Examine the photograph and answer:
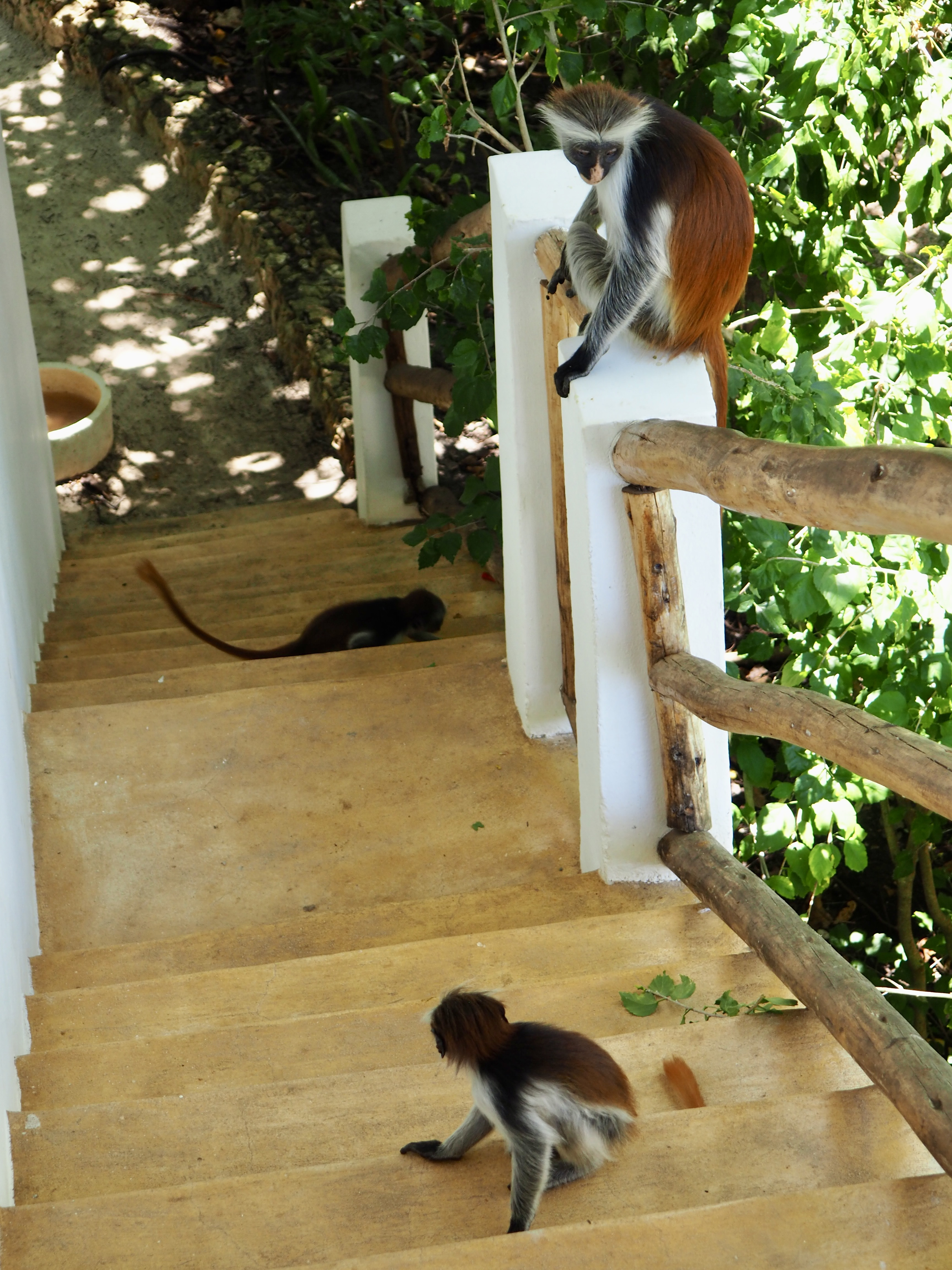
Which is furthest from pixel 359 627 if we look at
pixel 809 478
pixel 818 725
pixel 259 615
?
pixel 809 478

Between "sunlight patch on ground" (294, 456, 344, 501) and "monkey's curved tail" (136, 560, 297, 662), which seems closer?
"monkey's curved tail" (136, 560, 297, 662)

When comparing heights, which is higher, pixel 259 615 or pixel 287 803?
pixel 287 803

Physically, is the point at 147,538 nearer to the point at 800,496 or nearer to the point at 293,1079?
the point at 293,1079

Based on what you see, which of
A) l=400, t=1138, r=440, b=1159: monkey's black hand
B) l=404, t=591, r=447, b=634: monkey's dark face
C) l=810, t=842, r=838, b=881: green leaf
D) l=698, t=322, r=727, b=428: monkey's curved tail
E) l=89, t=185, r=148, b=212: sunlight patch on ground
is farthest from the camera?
l=89, t=185, r=148, b=212: sunlight patch on ground

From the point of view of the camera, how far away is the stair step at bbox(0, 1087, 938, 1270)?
1.86 m

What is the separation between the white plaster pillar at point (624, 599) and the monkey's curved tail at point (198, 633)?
1765 mm

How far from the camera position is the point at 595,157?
2.78 metres

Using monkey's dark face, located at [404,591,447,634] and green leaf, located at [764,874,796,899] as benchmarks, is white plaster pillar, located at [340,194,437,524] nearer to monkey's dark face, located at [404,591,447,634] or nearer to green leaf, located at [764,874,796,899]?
monkey's dark face, located at [404,591,447,634]

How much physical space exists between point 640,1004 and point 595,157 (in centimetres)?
184

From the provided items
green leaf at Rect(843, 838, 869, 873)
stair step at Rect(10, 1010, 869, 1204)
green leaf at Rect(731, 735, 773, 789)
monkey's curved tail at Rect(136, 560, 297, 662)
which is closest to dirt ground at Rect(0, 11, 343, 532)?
monkey's curved tail at Rect(136, 560, 297, 662)

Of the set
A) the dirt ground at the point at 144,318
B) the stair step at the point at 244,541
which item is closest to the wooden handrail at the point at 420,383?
the stair step at the point at 244,541

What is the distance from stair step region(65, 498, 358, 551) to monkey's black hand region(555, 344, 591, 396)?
3.92 metres

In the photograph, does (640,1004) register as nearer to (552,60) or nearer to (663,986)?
(663,986)

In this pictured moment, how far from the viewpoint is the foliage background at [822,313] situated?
2.96 m
